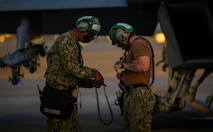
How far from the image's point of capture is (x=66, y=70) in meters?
5.99

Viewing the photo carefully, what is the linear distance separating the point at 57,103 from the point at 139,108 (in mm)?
900

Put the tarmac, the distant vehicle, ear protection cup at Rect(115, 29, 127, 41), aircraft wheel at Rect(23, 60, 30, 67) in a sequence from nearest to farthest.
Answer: ear protection cup at Rect(115, 29, 127, 41) < the tarmac < the distant vehicle < aircraft wheel at Rect(23, 60, 30, 67)

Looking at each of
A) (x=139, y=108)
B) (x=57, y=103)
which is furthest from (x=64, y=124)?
(x=139, y=108)

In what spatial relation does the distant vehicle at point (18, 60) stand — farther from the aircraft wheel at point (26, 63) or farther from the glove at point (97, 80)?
the glove at point (97, 80)

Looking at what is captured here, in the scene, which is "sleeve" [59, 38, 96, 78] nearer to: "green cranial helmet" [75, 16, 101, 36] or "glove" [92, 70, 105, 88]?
"glove" [92, 70, 105, 88]

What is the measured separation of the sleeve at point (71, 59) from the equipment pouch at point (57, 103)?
0.27 m

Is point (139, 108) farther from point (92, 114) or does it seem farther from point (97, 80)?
point (92, 114)

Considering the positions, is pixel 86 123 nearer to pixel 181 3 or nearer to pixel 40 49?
pixel 40 49

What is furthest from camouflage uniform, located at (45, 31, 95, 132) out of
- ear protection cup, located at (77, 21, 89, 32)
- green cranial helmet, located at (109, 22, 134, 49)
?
green cranial helmet, located at (109, 22, 134, 49)

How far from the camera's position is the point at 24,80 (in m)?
18.3

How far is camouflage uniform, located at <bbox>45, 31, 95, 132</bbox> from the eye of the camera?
19.6 feet

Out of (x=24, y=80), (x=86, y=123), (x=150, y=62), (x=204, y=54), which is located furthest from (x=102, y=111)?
(x=24, y=80)

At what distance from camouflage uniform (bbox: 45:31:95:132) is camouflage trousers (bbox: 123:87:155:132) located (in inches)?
21.4

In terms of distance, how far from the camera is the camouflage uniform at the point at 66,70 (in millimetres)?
5980
